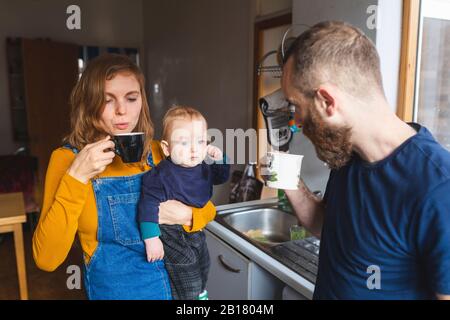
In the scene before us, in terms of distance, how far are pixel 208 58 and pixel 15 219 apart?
7.07 feet

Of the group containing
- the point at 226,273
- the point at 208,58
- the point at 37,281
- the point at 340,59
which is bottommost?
the point at 37,281

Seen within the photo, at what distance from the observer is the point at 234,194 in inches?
105

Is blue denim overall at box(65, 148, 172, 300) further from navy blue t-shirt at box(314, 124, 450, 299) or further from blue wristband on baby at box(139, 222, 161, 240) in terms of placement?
navy blue t-shirt at box(314, 124, 450, 299)

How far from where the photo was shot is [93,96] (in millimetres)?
927

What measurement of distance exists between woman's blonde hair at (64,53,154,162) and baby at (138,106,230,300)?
0.45ft

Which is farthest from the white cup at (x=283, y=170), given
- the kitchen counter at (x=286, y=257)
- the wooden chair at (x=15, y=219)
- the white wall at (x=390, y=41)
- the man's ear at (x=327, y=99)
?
the wooden chair at (x=15, y=219)

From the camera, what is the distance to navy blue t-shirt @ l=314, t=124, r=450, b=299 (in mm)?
787

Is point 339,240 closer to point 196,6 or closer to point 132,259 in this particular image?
point 132,259

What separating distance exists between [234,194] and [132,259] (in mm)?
1691

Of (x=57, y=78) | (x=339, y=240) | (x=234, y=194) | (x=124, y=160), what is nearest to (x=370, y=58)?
(x=339, y=240)

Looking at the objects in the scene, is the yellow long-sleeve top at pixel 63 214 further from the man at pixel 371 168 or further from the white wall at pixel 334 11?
the white wall at pixel 334 11

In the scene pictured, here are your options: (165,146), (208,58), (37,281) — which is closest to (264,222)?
(165,146)

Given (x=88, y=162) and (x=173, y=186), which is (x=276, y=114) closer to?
(x=173, y=186)

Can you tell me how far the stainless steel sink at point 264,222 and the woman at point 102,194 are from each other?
1115 mm
